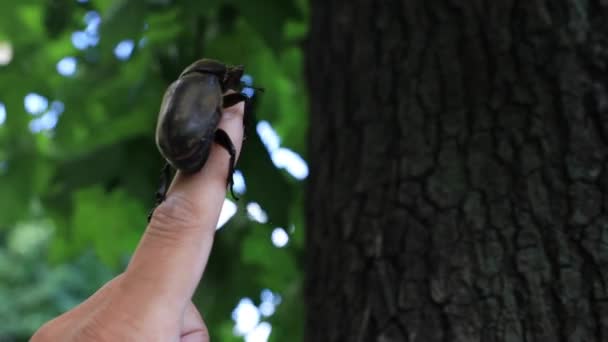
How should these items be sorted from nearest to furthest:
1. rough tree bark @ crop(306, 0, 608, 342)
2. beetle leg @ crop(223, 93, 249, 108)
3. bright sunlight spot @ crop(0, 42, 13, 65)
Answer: beetle leg @ crop(223, 93, 249, 108), rough tree bark @ crop(306, 0, 608, 342), bright sunlight spot @ crop(0, 42, 13, 65)

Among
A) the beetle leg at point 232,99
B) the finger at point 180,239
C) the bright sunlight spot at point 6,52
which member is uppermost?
the bright sunlight spot at point 6,52

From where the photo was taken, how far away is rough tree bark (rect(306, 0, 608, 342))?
1.55 m

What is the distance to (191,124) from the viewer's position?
3.86ft

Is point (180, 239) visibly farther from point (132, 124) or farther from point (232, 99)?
point (132, 124)

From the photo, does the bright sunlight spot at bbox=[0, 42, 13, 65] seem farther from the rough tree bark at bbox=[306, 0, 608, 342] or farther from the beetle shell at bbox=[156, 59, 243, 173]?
the beetle shell at bbox=[156, 59, 243, 173]

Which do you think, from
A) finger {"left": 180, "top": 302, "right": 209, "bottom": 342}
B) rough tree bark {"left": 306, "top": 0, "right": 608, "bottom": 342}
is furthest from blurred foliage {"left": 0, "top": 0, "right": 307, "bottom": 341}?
finger {"left": 180, "top": 302, "right": 209, "bottom": 342}

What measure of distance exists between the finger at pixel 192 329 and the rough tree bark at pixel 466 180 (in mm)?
518

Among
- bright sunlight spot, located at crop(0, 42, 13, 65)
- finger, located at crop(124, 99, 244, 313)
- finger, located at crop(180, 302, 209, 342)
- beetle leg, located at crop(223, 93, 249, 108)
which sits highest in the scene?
bright sunlight spot, located at crop(0, 42, 13, 65)

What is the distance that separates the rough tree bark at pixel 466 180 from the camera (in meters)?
1.55

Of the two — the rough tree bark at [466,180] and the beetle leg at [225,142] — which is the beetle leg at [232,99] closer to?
the beetle leg at [225,142]

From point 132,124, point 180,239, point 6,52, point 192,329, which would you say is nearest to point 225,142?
point 180,239

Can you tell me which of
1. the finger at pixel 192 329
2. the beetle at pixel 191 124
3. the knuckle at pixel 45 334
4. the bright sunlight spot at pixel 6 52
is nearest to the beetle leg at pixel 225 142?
the beetle at pixel 191 124

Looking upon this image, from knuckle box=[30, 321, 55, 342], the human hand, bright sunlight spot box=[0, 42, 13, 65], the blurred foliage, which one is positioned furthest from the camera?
bright sunlight spot box=[0, 42, 13, 65]

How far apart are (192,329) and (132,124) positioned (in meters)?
1.40
